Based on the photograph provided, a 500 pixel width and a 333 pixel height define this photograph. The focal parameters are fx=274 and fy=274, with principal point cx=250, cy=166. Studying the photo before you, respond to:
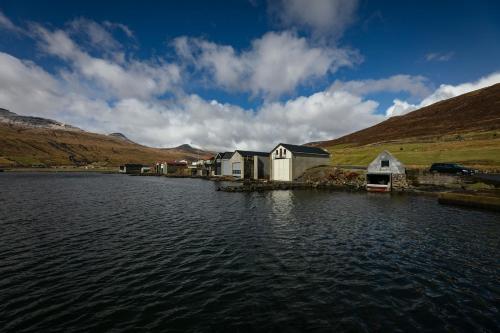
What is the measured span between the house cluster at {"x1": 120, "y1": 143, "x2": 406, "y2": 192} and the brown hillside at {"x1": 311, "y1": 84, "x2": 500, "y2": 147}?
3361 inches

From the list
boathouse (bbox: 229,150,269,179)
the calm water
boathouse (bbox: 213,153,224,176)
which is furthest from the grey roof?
boathouse (bbox: 213,153,224,176)

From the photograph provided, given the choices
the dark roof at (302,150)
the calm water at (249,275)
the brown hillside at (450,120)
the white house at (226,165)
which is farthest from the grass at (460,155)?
the calm water at (249,275)

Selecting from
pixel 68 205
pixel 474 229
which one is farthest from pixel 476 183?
pixel 68 205

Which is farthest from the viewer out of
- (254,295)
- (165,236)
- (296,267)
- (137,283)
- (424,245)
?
(165,236)

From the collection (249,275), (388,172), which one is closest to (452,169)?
(388,172)

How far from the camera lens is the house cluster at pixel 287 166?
2707 inches

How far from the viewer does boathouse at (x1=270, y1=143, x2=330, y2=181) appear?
8931cm

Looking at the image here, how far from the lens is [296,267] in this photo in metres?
18.7

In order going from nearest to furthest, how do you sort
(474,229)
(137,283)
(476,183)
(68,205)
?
(137,283)
(474,229)
(68,205)
(476,183)

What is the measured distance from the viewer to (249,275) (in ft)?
57.4

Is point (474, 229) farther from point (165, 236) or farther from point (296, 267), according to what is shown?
point (165, 236)

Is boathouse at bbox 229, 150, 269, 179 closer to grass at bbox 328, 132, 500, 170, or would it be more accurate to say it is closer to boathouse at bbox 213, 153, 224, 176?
boathouse at bbox 213, 153, 224, 176

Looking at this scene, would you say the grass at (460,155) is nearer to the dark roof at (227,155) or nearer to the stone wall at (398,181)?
the stone wall at (398,181)

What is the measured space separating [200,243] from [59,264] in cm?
1028
